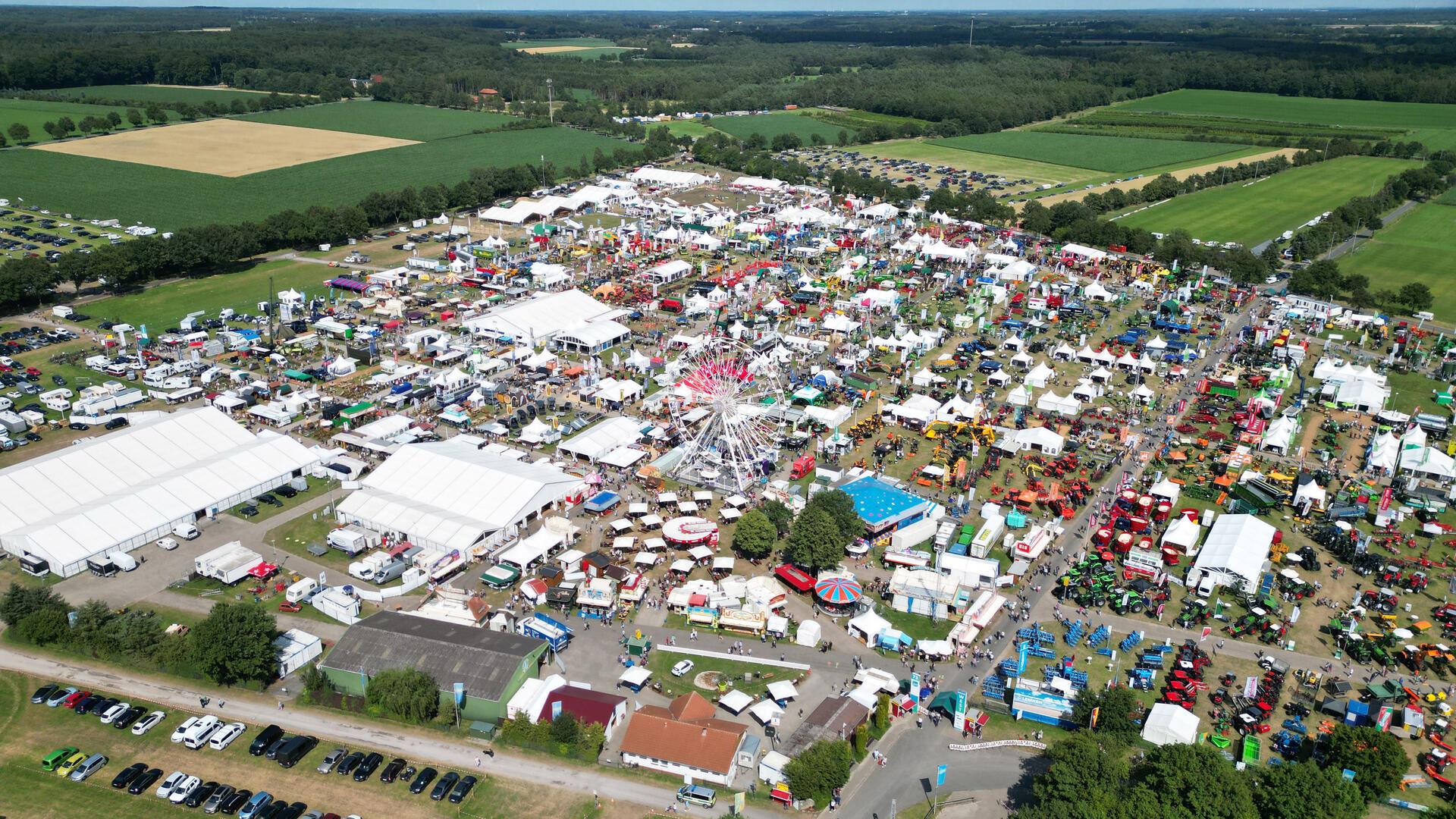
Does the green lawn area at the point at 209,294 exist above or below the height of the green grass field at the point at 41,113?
below

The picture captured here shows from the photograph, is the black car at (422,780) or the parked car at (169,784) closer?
the parked car at (169,784)

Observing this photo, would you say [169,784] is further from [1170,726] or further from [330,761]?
[1170,726]

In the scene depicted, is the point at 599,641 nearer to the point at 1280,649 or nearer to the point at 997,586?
the point at 997,586

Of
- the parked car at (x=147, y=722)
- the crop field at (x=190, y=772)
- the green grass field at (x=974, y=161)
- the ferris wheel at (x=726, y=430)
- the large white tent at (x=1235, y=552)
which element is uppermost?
the green grass field at (x=974, y=161)

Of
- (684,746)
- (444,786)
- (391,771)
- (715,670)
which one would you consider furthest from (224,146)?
(684,746)

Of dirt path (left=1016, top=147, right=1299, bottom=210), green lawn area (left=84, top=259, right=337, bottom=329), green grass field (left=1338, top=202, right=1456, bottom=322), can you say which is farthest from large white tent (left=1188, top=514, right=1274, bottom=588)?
dirt path (left=1016, top=147, right=1299, bottom=210)

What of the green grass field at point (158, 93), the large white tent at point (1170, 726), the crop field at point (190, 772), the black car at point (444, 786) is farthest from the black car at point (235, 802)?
the green grass field at point (158, 93)

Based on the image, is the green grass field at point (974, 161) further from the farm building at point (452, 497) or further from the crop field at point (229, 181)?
the farm building at point (452, 497)

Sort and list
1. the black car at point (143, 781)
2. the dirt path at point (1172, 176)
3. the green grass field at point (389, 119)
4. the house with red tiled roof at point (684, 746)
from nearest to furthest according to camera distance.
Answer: the black car at point (143, 781), the house with red tiled roof at point (684, 746), the dirt path at point (1172, 176), the green grass field at point (389, 119)
